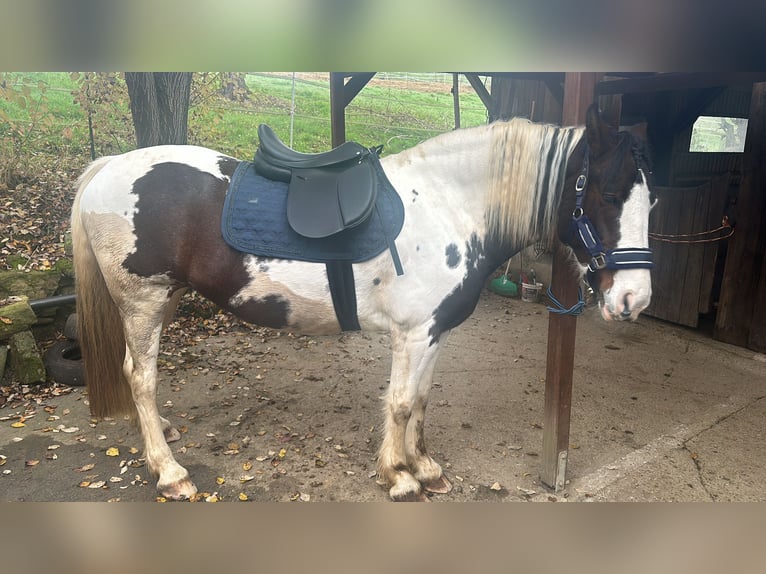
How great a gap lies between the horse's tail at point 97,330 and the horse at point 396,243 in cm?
2

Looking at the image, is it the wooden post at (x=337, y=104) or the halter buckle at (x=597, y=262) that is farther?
the wooden post at (x=337, y=104)

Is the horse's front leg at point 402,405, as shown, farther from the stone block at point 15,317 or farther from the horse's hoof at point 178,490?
the stone block at point 15,317

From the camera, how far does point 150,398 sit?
2.78 metres

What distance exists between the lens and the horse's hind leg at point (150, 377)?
2.69 m

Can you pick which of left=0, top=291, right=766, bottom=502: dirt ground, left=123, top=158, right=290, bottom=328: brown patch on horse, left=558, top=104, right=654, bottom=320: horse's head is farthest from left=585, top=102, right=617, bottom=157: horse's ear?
left=0, top=291, right=766, bottom=502: dirt ground

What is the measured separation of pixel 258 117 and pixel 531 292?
176 inches

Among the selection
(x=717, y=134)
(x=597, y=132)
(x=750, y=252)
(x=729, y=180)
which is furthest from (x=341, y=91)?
(x=717, y=134)

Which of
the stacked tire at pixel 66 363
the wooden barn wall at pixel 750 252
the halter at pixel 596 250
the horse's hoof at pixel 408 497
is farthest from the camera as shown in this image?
the wooden barn wall at pixel 750 252

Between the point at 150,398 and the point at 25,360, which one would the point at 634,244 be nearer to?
the point at 150,398

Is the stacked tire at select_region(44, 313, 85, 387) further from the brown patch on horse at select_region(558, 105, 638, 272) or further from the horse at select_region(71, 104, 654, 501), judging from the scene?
the brown patch on horse at select_region(558, 105, 638, 272)

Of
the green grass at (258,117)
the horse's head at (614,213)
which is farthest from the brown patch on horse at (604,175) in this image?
the green grass at (258,117)

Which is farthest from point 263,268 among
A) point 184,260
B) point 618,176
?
point 618,176
